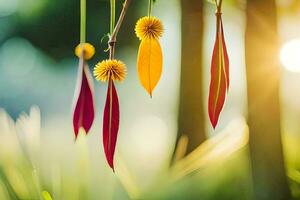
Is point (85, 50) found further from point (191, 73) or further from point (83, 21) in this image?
point (191, 73)

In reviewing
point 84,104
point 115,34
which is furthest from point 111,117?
point 115,34

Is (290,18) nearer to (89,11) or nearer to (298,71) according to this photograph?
(298,71)

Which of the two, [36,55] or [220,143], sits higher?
[36,55]

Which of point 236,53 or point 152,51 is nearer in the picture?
point 152,51

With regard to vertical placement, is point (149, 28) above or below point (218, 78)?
above

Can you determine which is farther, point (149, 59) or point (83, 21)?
point (83, 21)

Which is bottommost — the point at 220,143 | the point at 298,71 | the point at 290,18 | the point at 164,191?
the point at 164,191

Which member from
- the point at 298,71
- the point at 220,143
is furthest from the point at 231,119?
the point at 298,71
